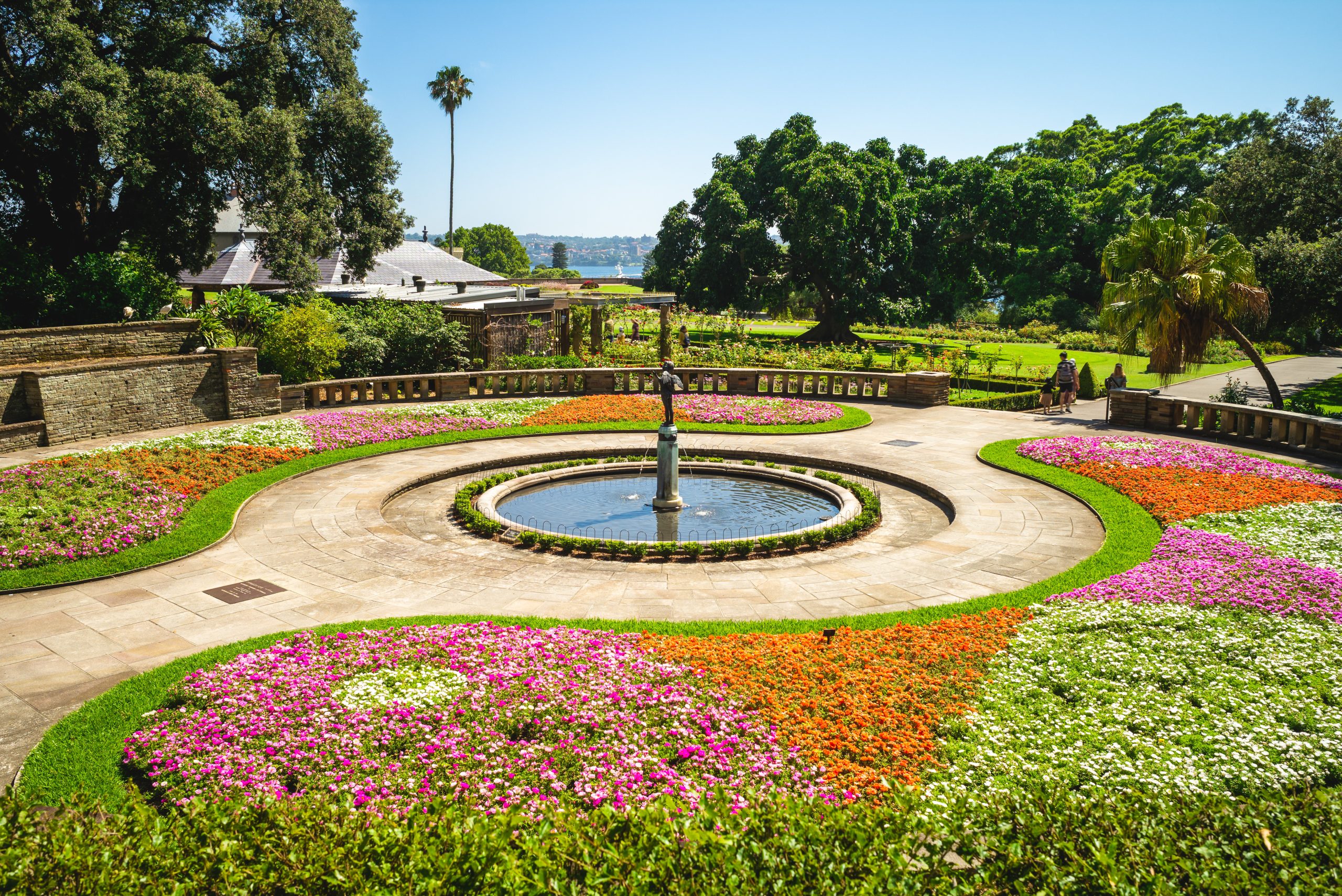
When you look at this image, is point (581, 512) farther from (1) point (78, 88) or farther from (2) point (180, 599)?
(1) point (78, 88)

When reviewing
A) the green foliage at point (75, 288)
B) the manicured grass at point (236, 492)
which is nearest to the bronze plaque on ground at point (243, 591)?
the manicured grass at point (236, 492)

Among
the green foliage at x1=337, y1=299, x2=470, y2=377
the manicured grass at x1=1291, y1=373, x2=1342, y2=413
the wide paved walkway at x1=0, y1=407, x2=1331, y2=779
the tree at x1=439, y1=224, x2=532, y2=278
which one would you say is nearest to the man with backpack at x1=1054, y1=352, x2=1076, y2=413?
the manicured grass at x1=1291, y1=373, x2=1342, y2=413

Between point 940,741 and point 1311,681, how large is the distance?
392 cm

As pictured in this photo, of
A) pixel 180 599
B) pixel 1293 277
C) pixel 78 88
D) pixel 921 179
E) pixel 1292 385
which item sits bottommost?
pixel 180 599

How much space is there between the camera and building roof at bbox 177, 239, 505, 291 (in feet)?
122

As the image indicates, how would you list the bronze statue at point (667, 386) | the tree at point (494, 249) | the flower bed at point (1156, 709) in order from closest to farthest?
the flower bed at point (1156, 709), the bronze statue at point (667, 386), the tree at point (494, 249)

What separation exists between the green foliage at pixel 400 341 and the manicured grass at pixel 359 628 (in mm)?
17824

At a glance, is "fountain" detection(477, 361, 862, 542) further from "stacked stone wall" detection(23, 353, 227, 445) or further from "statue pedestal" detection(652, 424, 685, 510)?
"stacked stone wall" detection(23, 353, 227, 445)

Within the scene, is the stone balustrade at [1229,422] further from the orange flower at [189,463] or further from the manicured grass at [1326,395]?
the orange flower at [189,463]

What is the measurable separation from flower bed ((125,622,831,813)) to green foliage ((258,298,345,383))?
17.1 m

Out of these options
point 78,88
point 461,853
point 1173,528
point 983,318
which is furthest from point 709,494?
point 983,318

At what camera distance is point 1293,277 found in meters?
27.2

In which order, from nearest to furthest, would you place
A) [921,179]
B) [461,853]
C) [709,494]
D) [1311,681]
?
1. [461,853]
2. [1311,681]
3. [709,494]
4. [921,179]

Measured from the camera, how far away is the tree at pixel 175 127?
77.7 feet
